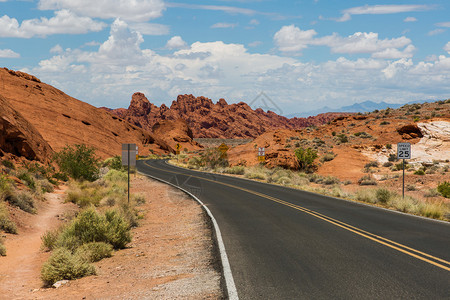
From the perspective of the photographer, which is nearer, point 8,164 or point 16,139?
point 8,164

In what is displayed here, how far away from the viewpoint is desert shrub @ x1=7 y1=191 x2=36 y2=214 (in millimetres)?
14734

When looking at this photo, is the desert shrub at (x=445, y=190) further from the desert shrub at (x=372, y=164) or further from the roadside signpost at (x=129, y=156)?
the roadside signpost at (x=129, y=156)

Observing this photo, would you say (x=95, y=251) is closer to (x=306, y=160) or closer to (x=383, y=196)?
(x=383, y=196)

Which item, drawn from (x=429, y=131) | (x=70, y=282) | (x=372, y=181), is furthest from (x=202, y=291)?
(x=429, y=131)

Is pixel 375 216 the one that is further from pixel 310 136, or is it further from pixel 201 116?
pixel 201 116

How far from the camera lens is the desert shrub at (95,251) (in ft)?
29.7

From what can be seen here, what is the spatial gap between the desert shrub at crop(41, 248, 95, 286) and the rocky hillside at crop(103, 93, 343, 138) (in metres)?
162

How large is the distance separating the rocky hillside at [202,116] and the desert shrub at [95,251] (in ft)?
527

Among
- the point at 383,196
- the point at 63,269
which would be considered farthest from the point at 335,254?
the point at 383,196

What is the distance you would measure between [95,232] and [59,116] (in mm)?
60107

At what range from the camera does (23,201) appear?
15133mm

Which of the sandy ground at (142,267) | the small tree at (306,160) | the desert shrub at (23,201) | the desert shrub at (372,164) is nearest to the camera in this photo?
the sandy ground at (142,267)

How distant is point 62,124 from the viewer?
62219 millimetres

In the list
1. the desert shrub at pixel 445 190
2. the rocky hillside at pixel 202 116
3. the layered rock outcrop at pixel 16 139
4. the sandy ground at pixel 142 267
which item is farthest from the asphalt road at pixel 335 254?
the rocky hillside at pixel 202 116
